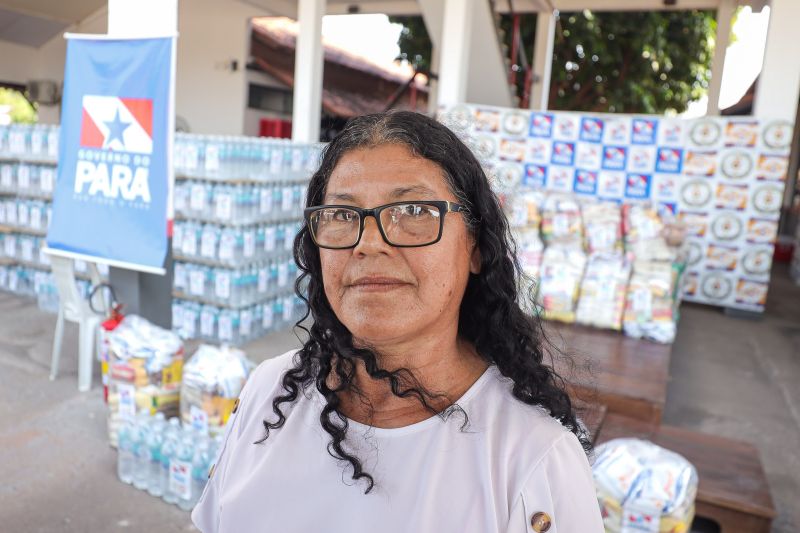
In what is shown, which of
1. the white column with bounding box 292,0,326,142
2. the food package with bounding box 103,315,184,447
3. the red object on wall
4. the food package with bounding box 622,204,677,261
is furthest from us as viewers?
the red object on wall

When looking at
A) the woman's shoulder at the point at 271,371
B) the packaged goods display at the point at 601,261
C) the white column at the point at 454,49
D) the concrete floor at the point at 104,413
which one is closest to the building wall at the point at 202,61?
the white column at the point at 454,49

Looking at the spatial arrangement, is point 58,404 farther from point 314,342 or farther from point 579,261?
point 579,261

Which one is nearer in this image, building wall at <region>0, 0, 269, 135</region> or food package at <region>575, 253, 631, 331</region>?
food package at <region>575, 253, 631, 331</region>

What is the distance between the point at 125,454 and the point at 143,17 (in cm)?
248

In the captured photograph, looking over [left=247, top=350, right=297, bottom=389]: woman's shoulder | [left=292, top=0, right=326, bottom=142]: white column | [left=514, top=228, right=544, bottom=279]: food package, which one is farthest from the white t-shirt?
[left=292, top=0, right=326, bottom=142]: white column

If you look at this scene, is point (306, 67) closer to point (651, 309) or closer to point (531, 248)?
point (531, 248)

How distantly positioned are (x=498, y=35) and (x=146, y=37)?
605 cm

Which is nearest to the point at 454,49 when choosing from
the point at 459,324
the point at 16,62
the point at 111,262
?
the point at 111,262

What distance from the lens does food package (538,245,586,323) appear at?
4613mm

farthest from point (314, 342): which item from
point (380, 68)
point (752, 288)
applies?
point (380, 68)

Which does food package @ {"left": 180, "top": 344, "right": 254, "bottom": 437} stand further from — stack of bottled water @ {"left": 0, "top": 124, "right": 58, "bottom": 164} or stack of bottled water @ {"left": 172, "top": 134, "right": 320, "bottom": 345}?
stack of bottled water @ {"left": 0, "top": 124, "right": 58, "bottom": 164}

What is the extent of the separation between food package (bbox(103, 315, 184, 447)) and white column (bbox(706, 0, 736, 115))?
886 centimetres

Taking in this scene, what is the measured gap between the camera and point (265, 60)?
12336mm

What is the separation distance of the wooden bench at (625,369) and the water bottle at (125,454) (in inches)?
81.3
